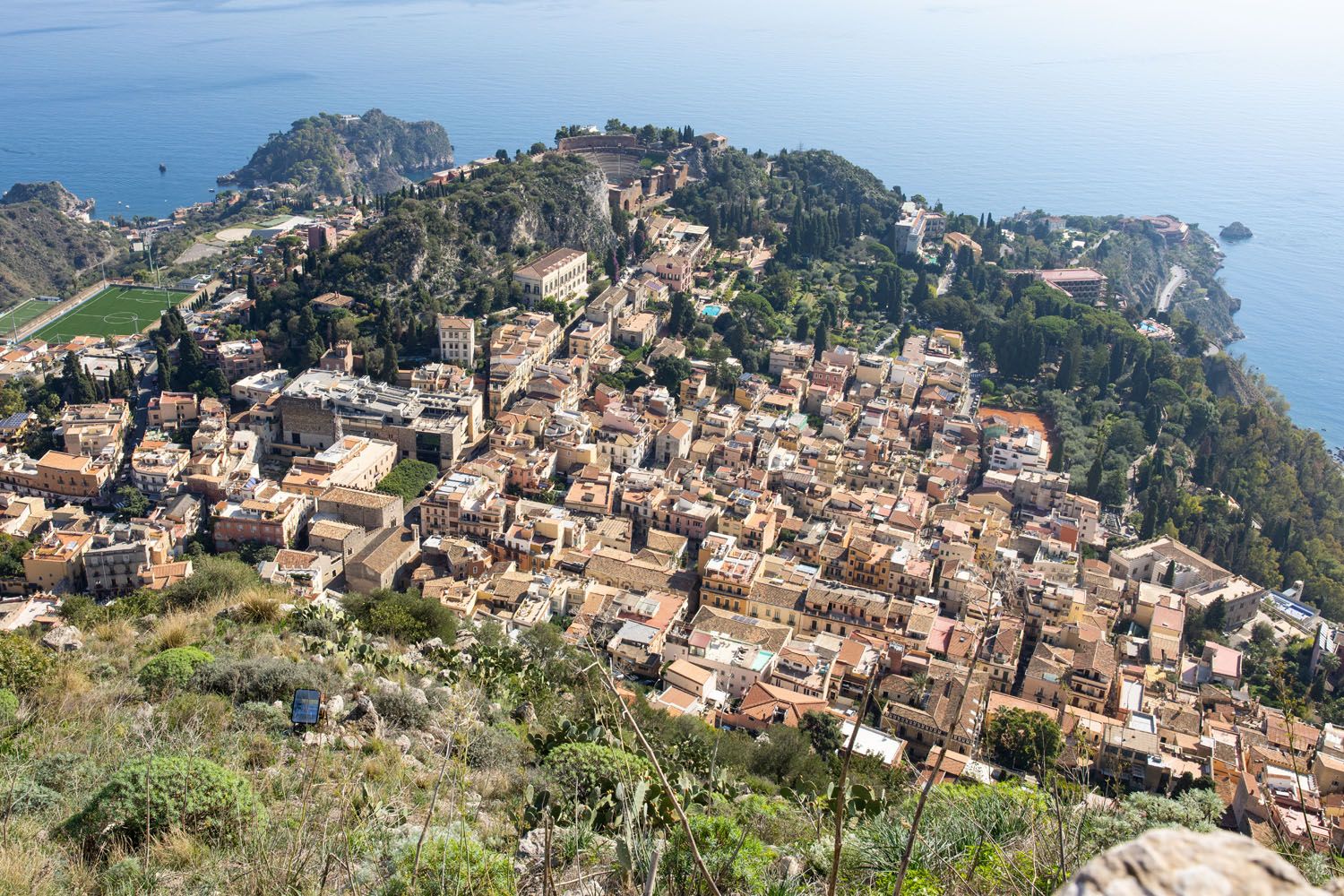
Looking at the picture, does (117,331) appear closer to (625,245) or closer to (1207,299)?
(625,245)

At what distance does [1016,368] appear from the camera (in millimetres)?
23406

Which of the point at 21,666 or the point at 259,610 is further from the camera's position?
the point at 259,610

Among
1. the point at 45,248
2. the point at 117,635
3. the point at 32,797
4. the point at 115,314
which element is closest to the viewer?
the point at 32,797

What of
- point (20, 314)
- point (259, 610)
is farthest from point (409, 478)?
point (20, 314)

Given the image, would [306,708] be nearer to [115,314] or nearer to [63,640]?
[63,640]

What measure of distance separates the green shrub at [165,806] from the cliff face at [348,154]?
4179 centimetres

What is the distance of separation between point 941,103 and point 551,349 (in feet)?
172

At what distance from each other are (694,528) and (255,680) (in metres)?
9.77

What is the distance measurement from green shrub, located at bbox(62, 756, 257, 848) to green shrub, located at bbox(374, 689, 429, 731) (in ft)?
6.23

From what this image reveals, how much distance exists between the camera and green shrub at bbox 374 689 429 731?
5.54m

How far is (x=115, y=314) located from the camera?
25.9 m

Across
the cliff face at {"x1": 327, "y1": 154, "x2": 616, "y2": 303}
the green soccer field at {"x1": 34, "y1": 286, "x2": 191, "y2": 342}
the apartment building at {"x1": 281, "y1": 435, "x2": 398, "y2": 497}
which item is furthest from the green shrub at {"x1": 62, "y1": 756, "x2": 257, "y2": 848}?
the green soccer field at {"x1": 34, "y1": 286, "x2": 191, "y2": 342}

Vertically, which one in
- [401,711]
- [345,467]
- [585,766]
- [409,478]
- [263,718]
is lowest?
[409,478]

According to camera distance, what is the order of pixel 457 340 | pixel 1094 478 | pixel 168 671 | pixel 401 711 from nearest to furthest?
pixel 168 671
pixel 401 711
pixel 1094 478
pixel 457 340
